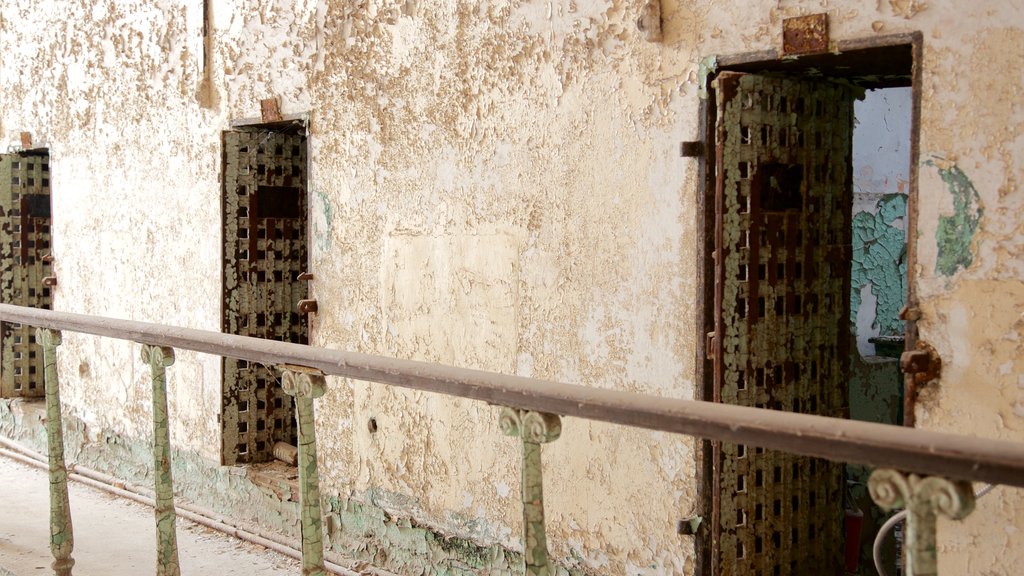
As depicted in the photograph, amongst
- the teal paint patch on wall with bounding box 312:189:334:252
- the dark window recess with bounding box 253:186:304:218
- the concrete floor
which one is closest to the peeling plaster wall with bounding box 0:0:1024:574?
the teal paint patch on wall with bounding box 312:189:334:252

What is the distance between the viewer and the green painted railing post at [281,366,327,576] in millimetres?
2092

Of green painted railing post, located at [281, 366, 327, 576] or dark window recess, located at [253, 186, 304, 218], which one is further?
dark window recess, located at [253, 186, 304, 218]

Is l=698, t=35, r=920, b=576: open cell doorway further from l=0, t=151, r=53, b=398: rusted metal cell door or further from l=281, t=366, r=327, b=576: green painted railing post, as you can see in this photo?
l=0, t=151, r=53, b=398: rusted metal cell door

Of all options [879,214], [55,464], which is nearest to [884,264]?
[879,214]

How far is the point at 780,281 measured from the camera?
304 cm

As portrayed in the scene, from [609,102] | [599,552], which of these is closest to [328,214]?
[609,102]

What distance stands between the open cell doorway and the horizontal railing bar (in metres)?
1.22

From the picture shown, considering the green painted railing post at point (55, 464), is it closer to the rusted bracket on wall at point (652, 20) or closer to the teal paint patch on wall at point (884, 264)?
the rusted bracket on wall at point (652, 20)

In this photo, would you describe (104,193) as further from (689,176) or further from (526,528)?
(526,528)

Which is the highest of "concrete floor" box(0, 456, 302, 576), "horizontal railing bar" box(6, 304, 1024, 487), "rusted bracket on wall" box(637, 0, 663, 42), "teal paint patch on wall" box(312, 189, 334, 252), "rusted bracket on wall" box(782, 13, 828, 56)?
"rusted bracket on wall" box(637, 0, 663, 42)

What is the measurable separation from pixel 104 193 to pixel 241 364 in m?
1.45

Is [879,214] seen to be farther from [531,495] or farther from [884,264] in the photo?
[531,495]

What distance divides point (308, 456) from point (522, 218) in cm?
138

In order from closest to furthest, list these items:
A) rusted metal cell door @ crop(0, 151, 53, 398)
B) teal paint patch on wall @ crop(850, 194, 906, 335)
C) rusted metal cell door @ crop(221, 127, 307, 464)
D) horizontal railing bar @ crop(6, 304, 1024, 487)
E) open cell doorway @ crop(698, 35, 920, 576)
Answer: horizontal railing bar @ crop(6, 304, 1024, 487) → open cell doorway @ crop(698, 35, 920, 576) → rusted metal cell door @ crop(221, 127, 307, 464) → teal paint patch on wall @ crop(850, 194, 906, 335) → rusted metal cell door @ crop(0, 151, 53, 398)
